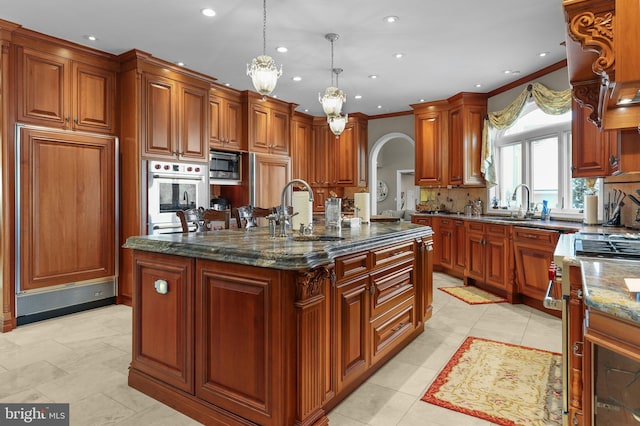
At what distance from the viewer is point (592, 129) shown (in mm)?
3178

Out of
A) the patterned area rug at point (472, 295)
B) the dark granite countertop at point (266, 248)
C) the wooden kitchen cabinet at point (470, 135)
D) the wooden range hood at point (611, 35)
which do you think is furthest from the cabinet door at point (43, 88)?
the wooden kitchen cabinet at point (470, 135)

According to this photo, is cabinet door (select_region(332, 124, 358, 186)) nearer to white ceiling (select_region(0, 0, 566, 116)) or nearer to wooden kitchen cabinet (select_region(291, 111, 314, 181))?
wooden kitchen cabinet (select_region(291, 111, 314, 181))

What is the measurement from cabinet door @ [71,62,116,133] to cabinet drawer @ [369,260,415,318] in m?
3.47

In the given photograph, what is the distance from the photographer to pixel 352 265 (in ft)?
6.94

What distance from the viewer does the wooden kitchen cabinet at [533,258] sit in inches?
145

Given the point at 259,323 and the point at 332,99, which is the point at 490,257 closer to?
the point at 332,99

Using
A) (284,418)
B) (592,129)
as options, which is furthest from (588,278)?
(592,129)

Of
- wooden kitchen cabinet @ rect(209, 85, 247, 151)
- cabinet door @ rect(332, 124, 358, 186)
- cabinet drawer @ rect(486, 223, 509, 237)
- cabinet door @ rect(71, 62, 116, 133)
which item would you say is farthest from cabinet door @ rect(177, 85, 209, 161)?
cabinet drawer @ rect(486, 223, 509, 237)

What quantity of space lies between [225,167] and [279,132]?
123cm

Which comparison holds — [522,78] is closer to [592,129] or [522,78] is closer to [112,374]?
[592,129]

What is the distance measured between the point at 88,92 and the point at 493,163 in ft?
17.5

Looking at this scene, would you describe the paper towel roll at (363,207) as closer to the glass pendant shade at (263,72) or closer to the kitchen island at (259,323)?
the kitchen island at (259,323)

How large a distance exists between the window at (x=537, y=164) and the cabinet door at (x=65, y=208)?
5.08m

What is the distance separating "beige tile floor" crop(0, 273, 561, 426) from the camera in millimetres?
2010
